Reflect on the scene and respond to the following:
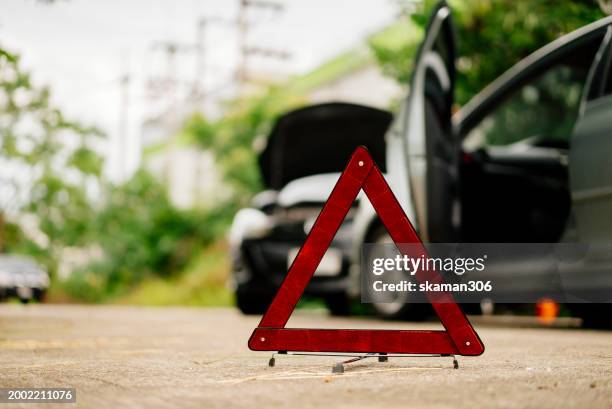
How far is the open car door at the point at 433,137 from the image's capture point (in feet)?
19.8

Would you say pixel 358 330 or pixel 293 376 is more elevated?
pixel 358 330

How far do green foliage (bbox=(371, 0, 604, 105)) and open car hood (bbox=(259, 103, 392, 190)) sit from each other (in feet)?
4.48

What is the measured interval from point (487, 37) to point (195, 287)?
883cm

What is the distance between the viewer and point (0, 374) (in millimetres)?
3457

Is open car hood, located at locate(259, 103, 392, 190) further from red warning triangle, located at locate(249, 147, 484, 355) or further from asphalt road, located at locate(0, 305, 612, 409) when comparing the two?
red warning triangle, located at locate(249, 147, 484, 355)

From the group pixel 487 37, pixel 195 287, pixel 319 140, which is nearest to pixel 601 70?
pixel 319 140

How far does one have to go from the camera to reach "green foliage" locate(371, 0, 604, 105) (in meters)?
9.65

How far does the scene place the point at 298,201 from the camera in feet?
28.6

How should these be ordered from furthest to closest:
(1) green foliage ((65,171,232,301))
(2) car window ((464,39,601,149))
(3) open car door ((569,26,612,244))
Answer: (1) green foliage ((65,171,232,301)) < (2) car window ((464,39,601,149)) < (3) open car door ((569,26,612,244))

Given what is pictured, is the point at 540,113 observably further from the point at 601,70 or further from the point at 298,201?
the point at 601,70

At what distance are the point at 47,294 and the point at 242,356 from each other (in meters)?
19.7

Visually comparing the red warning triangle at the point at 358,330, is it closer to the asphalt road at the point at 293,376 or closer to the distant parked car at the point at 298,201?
the asphalt road at the point at 293,376

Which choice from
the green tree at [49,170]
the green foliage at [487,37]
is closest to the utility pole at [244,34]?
the green tree at [49,170]

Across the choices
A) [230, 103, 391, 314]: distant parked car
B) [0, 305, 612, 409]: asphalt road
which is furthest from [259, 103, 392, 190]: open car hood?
[0, 305, 612, 409]: asphalt road
